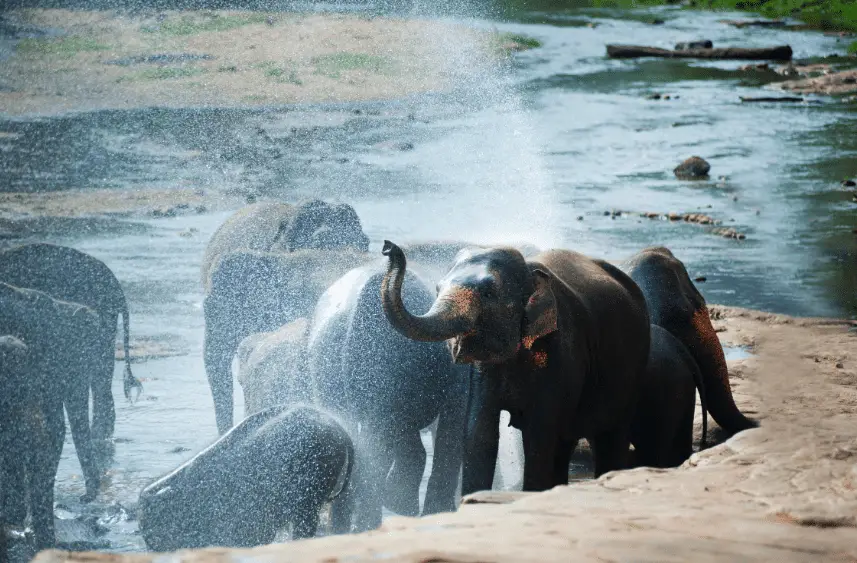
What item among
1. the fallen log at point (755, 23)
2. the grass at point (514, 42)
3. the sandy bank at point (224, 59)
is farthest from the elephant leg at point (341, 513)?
the fallen log at point (755, 23)

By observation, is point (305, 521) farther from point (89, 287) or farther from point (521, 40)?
point (521, 40)

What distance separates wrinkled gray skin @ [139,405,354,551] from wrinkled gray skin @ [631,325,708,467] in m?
1.71

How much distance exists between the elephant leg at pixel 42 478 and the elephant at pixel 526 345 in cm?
220

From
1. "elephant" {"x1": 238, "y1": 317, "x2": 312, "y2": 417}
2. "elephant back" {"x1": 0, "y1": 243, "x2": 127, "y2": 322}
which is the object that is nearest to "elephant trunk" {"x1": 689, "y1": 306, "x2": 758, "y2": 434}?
"elephant" {"x1": 238, "y1": 317, "x2": 312, "y2": 417}

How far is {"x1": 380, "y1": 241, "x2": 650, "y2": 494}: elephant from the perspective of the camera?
18.3 ft

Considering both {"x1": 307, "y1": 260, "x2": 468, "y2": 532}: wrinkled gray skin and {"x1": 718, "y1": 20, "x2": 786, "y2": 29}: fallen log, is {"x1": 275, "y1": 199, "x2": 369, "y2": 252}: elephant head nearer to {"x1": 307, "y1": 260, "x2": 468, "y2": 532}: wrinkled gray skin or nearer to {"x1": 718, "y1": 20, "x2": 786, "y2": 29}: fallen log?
{"x1": 307, "y1": 260, "x2": 468, "y2": 532}: wrinkled gray skin

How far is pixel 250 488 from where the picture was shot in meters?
5.90

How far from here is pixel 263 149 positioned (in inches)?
740

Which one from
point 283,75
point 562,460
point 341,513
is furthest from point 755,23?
point 341,513

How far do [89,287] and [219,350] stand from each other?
0.95 metres

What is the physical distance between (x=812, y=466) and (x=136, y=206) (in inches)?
446

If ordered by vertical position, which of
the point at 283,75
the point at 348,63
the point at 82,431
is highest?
the point at 348,63

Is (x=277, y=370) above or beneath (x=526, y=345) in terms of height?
beneath

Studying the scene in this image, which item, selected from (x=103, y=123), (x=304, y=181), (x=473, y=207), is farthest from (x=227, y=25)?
(x=473, y=207)
